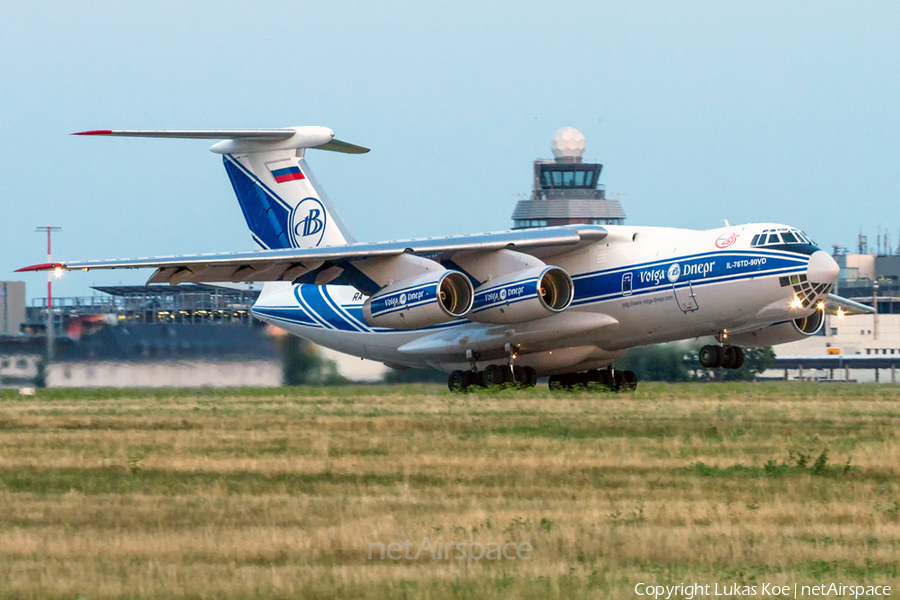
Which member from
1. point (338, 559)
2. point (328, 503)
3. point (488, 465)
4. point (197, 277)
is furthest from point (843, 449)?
point (197, 277)

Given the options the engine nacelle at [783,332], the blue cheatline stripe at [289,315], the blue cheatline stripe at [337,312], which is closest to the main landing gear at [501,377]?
the blue cheatline stripe at [337,312]

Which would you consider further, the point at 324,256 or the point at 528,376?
the point at 528,376

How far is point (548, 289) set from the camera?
21.3 metres

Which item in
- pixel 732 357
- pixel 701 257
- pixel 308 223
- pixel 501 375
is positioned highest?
pixel 308 223

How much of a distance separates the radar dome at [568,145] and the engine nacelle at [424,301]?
3970 centimetres

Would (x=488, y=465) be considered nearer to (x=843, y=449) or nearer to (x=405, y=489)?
(x=405, y=489)

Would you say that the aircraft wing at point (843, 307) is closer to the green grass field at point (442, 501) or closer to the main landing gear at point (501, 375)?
the main landing gear at point (501, 375)

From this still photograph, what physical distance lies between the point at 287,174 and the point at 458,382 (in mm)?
5478

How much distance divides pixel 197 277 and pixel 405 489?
1380 centimetres

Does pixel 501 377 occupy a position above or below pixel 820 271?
below

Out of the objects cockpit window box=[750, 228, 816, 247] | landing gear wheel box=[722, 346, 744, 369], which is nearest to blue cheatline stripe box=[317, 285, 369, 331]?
landing gear wheel box=[722, 346, 744, 369]

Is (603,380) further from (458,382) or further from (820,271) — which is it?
(820,271)

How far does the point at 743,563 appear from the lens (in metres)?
6.67

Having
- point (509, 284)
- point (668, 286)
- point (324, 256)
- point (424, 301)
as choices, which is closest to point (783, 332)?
point (668, 286)
